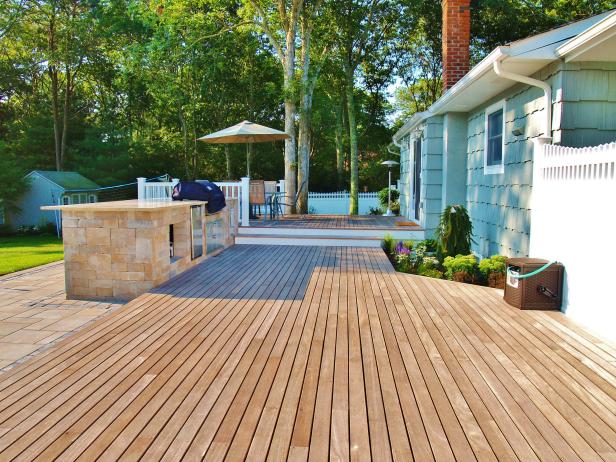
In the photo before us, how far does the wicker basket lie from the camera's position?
13.8ft

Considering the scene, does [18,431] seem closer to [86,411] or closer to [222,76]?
[86,411]

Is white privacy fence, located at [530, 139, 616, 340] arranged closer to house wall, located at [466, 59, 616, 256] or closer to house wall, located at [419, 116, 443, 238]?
house wall, located at [466, 59, 616, 256]

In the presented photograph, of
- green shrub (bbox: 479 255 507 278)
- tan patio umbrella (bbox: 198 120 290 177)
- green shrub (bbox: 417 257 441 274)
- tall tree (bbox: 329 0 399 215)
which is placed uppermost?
tall tree (bbox: 329 0 399 215)

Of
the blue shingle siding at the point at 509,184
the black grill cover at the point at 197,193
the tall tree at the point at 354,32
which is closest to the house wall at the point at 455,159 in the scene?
the blue shingle siding at the point at 509,184

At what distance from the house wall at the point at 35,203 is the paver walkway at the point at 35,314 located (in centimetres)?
1037

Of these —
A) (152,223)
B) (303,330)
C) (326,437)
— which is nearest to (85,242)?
(152,223)

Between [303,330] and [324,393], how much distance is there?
1.11 metres

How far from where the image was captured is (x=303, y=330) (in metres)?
3.68

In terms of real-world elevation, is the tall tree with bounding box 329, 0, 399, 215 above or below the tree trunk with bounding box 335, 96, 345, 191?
→ above

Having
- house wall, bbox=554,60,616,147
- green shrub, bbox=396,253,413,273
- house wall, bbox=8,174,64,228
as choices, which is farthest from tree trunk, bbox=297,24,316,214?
house wall, bbox=554,60,616,147

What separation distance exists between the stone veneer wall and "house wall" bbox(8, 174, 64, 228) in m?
12.0

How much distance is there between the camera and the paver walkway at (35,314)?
364cm

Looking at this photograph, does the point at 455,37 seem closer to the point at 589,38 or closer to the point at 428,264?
the point at 428,264

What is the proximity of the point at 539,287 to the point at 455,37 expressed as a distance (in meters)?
5.66
